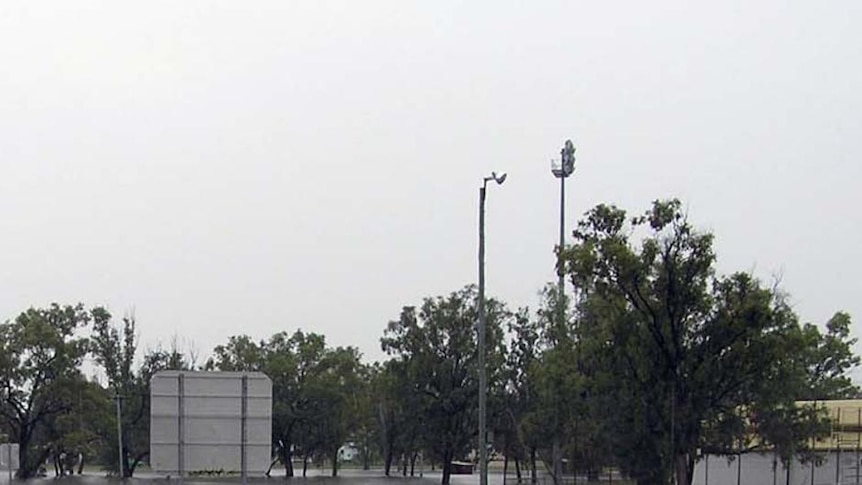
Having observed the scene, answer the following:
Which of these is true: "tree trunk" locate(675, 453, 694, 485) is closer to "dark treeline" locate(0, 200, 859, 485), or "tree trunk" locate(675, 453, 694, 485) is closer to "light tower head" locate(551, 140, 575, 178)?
"dark treeline" locate(0, 200, 859, 485)

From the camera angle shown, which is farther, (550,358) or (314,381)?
(314,381)

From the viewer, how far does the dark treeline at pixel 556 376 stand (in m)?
38.4

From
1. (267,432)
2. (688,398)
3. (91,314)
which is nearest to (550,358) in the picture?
(688,398)

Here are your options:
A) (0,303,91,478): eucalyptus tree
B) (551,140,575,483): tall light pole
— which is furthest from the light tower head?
(0,303,91,478): eucalyptus tree

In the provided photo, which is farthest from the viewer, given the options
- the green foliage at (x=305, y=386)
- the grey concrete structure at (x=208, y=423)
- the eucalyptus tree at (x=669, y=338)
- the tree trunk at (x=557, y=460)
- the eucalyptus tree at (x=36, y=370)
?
the green foliage at (x=305, y=386)

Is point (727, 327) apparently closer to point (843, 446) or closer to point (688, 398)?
point (688, 398)

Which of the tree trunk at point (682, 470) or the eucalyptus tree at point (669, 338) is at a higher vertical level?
the eucalyptus tree at point (669, 338)

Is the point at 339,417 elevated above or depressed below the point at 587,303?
below

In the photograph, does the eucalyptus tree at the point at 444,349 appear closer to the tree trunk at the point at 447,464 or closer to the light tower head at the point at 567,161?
the tree trunk at the point at 447,464

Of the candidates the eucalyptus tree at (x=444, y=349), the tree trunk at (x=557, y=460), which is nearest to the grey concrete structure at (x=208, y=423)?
the tree trunk at (x=557, y=460)

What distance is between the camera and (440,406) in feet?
235

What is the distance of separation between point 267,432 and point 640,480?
93.3 feet

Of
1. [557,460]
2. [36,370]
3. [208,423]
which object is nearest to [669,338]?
[557,460]

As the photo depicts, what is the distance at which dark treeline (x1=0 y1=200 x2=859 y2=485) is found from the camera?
3841cm
